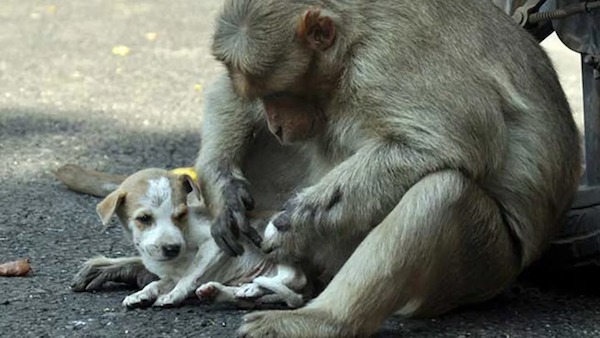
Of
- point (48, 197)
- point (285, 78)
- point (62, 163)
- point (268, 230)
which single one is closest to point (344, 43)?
point (285, 78)

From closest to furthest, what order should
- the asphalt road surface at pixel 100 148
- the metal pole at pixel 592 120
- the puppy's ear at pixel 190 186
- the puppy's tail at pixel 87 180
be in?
the asphalt road surface at pixel 100 148, the puppy's ear at pixel 190 186, the metal pole at pixel 592 120, the puppy's tail at pixel 87 180

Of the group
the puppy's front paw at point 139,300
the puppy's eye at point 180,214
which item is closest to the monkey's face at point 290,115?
the puppy's eye at point 180,214

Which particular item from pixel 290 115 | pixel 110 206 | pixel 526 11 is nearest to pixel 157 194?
pixel 110 206

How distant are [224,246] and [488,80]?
1220 mm

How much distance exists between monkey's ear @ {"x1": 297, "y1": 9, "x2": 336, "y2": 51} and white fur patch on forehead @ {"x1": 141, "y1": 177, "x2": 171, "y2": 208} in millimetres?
865

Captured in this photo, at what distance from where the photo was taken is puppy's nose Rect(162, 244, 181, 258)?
5.60 metres

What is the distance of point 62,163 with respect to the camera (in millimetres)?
8625

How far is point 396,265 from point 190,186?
3.89ft

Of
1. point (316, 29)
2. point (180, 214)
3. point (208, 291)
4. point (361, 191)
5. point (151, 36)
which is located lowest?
point (151, 36)

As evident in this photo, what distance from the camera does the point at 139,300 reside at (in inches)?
221

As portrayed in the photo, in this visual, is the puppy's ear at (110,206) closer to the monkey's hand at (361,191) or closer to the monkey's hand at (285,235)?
the monkey's hand at (285,235)

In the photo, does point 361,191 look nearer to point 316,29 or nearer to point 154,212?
point 316,29

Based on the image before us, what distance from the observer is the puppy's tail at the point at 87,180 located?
25.2 ft

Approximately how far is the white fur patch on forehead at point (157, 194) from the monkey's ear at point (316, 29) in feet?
2.84
